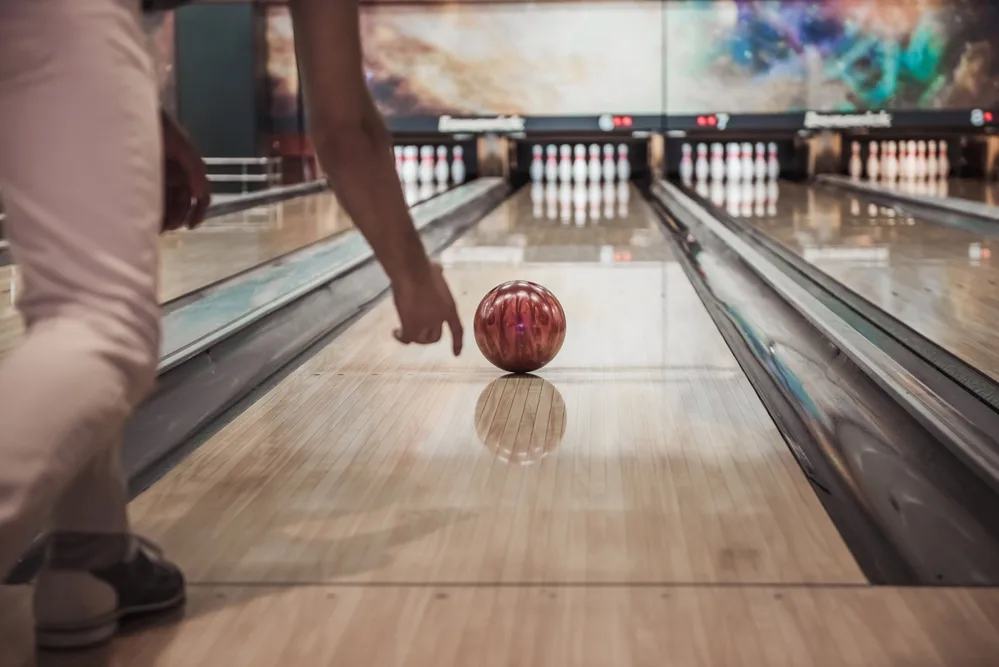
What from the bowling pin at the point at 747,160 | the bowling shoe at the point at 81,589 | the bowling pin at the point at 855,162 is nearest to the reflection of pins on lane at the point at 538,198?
the bowling pin at the point at 747,160

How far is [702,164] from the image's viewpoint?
7.95 meters

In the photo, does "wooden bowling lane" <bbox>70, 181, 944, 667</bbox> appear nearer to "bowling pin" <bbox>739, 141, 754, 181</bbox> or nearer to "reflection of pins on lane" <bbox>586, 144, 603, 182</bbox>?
"reflection of pins on lane" <bbox>586, 144, 603, 182</bbox>

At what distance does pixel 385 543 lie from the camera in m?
1.35

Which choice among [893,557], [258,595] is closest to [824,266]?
[893,557]

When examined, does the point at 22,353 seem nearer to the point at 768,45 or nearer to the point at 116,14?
the point at 116,14

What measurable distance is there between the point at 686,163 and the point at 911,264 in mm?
4389

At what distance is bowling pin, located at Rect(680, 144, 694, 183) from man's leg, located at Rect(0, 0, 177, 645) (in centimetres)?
719

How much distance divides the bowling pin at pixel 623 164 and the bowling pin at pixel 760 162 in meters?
0.83

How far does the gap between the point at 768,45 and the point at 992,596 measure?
6812 mm

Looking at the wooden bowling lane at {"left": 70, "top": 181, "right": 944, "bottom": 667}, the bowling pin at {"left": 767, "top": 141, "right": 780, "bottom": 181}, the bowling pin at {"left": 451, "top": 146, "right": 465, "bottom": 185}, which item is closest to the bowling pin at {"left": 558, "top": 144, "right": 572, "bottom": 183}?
the bowling pin at {"left": 451, "top": 146, "right": 465, "bottom": 185}

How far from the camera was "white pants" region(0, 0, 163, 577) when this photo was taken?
70 centimetres

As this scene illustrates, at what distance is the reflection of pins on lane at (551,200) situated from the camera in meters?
5.99

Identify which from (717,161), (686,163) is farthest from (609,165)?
(717,161)

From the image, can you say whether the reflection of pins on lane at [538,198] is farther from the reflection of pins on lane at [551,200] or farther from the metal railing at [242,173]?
the metal railing at [242,173]
